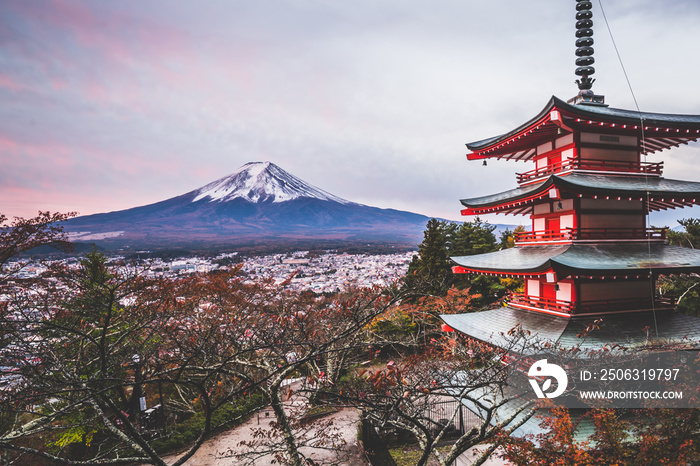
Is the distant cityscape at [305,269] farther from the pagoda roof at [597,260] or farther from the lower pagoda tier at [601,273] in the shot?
the lower pagoda tier at [601,273]

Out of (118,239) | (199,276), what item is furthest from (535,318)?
(118,239)

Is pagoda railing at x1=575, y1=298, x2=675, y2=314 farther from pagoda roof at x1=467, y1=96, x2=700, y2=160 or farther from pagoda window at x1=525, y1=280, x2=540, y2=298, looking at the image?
pagoda roof at x1=467, y1=96, x2=700, y2=160

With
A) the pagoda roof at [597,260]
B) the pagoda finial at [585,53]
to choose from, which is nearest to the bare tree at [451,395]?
the pagoda roof at [597,260]

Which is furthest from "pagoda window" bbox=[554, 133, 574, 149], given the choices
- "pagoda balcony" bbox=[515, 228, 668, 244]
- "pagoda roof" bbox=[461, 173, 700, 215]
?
"pagoda balcony" bbox=[515, 228, 668, 244]

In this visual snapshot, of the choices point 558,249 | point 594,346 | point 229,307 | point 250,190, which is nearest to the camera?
point 594,346

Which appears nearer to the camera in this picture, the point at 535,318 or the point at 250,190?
the point at 535,318

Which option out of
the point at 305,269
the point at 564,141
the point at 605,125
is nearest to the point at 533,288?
the point at 564,141

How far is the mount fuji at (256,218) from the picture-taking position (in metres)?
68.3

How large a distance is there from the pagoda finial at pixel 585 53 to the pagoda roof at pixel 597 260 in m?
4.45

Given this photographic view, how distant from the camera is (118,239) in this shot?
5362 centimetres

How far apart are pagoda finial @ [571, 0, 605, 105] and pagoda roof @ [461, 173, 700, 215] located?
2670 mm

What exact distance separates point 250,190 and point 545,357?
108 meters

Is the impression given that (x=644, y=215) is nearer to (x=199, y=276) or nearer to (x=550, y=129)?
(x=550, y=129)

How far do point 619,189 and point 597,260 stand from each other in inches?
72.9
